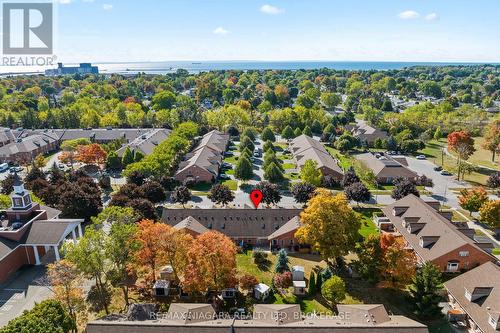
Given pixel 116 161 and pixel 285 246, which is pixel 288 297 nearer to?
pixel 285 246

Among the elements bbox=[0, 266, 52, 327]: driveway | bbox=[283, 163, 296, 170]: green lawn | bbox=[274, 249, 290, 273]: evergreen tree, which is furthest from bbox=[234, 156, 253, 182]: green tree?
bbox=[0, 266, 52, 327]: driveway

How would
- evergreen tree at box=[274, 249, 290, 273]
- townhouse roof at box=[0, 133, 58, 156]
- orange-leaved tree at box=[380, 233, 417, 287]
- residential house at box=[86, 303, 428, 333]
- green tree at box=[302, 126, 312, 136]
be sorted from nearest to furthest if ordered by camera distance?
residential house at box=[86, 303, 428, 333], orange-leaved tree at box=[380, 233, 417, 287], evergreen tree at box=[274, 249, 290, 273], townhouse roof at box=[0, 133, 58, 156], green tree at box=[302, 126, 312, 136]

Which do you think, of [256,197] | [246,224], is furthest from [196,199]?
[246,224]

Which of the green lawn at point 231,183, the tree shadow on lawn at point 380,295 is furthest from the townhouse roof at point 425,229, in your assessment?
the green lawn at point 231,183

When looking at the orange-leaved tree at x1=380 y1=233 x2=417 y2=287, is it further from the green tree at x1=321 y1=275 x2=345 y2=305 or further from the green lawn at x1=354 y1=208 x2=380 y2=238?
the green lawn at x1=354 y1=208 x2=380 y2=238

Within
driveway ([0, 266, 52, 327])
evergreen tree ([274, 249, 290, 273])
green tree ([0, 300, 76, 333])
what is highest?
green tree ([0, 300, 76, 333])

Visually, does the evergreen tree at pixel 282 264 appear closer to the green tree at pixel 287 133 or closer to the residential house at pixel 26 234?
the residential house at pixel 26 234

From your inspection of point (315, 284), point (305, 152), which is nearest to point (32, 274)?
point (315, 284)

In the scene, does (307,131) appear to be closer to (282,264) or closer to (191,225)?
(191,225)
